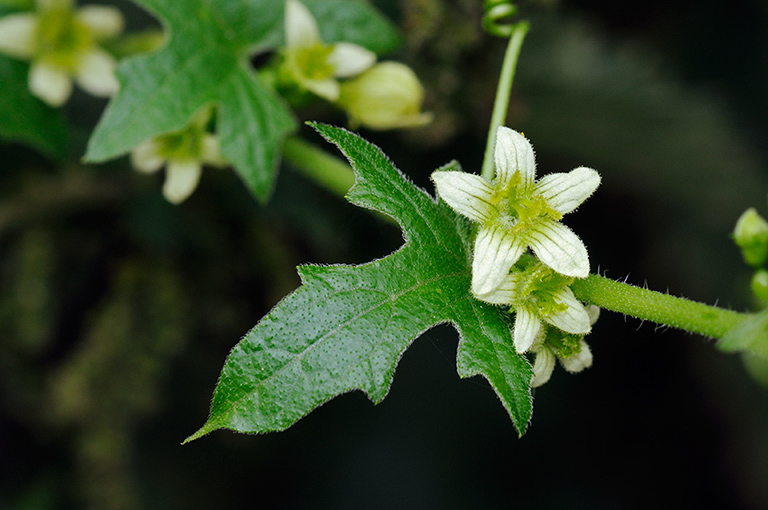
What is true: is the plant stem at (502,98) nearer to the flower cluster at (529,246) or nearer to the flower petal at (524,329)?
the flower cluster at (529,246)

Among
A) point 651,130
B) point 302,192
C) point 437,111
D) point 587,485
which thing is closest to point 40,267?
point 302,192

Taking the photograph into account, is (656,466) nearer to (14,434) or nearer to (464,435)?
(464,435)

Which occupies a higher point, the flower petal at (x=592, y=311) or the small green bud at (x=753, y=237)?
the small green bud at (x=753, y=237)

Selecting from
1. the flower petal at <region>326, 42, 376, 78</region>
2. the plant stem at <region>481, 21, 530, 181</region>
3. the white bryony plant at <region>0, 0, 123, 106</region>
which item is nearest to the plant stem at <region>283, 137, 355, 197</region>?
the flower petal at <region>326, 42, 376, 78</region>

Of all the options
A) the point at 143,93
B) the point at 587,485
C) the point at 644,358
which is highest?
the point at 143,93

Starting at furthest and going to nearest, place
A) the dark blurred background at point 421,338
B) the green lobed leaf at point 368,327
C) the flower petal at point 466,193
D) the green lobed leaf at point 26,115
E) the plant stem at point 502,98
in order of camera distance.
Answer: the dark blurred background at point 421,338, the green lobed leaf at point 26,115, the plant stem at point 502,98, the flower petal at point 466,193, the green lobed leaf at point 368,327

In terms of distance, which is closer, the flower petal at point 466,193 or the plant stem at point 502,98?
the flower petal at point 466,193

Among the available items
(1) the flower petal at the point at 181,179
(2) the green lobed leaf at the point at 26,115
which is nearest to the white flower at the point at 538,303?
(1) the flower petal at the point at 181,179
